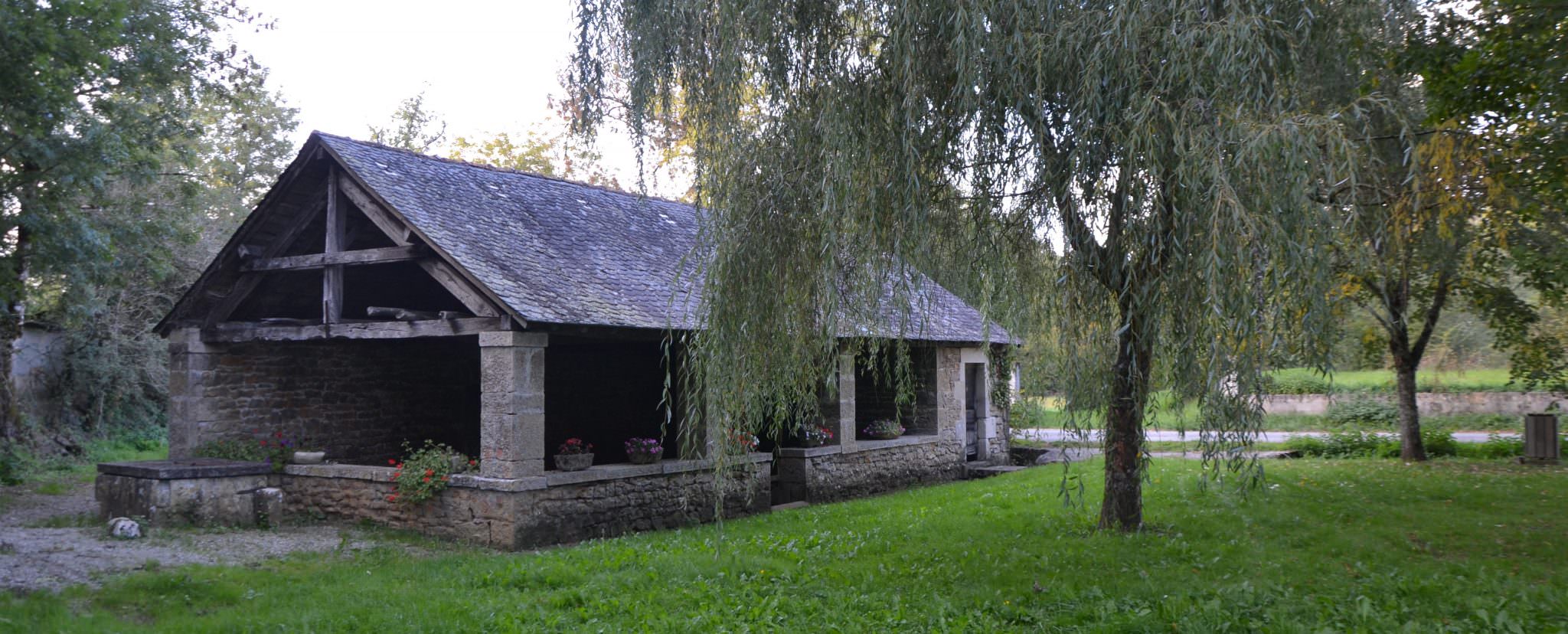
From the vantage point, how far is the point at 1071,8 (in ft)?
17.1

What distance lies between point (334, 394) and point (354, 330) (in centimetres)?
233

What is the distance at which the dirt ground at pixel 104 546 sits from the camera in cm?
675

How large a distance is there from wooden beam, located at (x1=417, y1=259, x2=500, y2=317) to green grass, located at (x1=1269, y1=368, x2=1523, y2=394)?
18122 millimetres

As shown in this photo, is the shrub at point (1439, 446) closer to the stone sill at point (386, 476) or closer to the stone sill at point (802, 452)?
the stone sill at point (802, 452)

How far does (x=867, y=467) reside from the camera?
12.6 m

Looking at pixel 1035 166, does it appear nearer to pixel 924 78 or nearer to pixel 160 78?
Answer: pixel 924 78

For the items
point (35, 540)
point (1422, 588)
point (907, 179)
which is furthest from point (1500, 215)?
point (35, 540)

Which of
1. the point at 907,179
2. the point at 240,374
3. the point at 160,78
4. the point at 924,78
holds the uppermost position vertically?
the point at 160,78

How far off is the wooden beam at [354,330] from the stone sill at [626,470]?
1.39 meters

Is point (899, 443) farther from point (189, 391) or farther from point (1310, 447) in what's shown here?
point (189, 391)

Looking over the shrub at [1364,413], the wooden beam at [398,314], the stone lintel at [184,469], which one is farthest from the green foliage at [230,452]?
the shrub at [1364,413]

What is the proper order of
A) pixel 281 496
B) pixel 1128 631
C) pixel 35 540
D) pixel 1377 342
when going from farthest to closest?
pixel 1377 342, pixel 281 496, pixel 35 540, pixel 1128 631

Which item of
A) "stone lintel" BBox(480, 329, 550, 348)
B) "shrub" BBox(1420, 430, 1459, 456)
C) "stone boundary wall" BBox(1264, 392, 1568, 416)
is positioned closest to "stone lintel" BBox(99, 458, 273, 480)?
"stone lintel" BBox(480, 329, 550, 348)

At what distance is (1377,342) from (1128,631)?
34.6 ft
